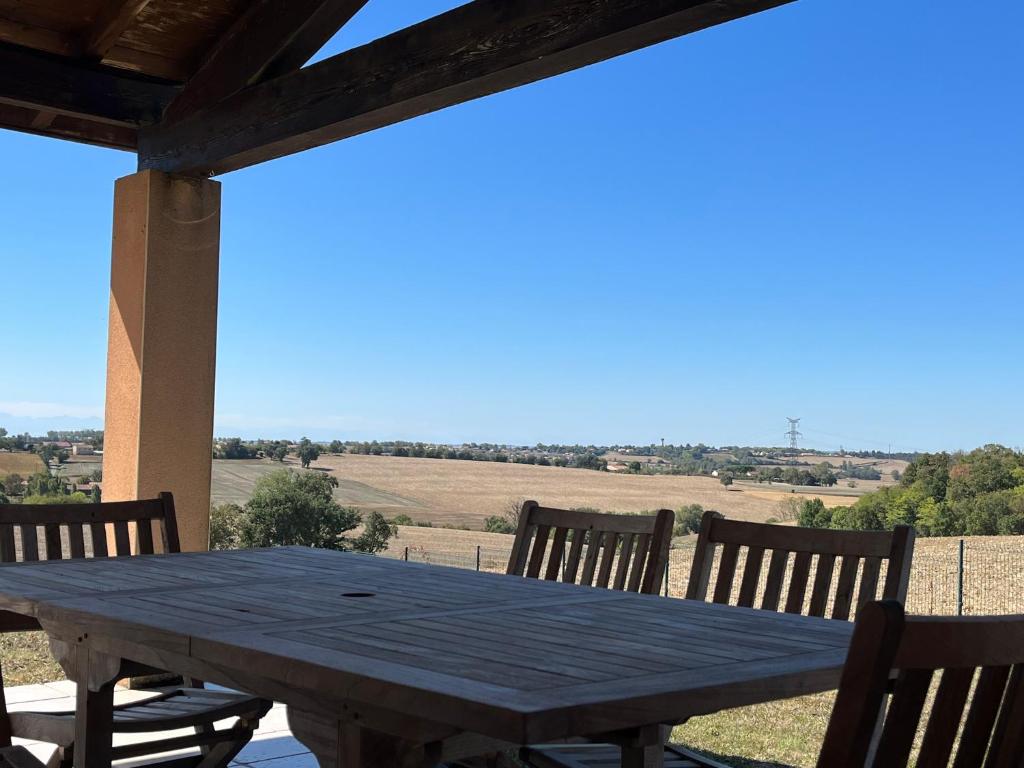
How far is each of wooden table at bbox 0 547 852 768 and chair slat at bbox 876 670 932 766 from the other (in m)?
0.33

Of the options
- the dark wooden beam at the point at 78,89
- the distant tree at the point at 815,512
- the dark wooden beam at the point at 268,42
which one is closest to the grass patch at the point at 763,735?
the dark wooden beam at the point at 268,42

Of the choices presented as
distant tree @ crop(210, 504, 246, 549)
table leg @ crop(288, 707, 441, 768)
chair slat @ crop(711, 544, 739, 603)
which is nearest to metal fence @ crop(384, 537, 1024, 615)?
distant tree @ crop(210, 504, 246, 549)

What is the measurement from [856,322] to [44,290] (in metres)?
21.3

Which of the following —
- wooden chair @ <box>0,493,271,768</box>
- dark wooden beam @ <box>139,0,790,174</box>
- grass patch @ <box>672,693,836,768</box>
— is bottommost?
grass patch @ <box>672,693,836,768</box>

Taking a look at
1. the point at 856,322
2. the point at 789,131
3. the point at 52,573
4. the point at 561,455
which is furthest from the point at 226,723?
the point at 856,322

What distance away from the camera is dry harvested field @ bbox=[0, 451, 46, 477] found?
601 cm

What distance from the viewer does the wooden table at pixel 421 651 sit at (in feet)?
4.29

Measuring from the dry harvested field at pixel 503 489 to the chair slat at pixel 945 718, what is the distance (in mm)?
10553

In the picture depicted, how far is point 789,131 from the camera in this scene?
91.7ft

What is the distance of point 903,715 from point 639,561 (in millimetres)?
1752

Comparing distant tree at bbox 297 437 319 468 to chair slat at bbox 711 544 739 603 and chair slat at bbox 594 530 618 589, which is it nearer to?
chair slat at bbox 594 530 618 589

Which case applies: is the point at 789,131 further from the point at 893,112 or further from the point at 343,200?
the point at 343,200

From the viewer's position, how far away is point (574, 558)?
286cm

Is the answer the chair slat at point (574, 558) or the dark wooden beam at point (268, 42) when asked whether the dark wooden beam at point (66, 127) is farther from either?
the chair slat at point (574, 558)
